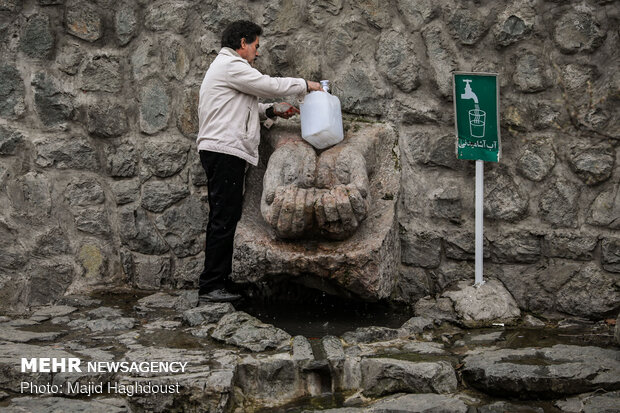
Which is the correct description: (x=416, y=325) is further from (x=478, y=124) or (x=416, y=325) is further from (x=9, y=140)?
(x=9, y=140)

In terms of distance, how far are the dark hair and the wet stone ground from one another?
1.48 metres

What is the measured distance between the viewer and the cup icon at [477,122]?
441cm

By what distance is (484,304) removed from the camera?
4.33 metres

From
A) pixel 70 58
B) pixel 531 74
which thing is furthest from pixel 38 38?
pixel 531 74

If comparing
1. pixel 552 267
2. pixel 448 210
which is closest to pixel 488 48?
pixel 448 210

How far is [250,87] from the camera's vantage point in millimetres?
4367

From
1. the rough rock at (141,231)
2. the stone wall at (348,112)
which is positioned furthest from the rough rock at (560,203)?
the rough rock at (141,231)

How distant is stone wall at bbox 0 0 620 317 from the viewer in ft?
14.3

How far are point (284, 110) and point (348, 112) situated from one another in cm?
40

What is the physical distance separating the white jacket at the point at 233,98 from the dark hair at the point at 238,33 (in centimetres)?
4

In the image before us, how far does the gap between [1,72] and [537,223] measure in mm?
3411

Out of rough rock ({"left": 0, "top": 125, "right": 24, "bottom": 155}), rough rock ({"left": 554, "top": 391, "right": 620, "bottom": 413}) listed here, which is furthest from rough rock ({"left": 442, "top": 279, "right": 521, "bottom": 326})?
rough rock ({"left": 0, "top": 125, "right": 24, "bottom": 155})

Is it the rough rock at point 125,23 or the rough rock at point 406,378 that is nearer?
the rough rock at point 406,378

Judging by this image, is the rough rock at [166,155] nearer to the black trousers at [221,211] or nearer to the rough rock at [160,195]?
the rough rock at [160,195]
